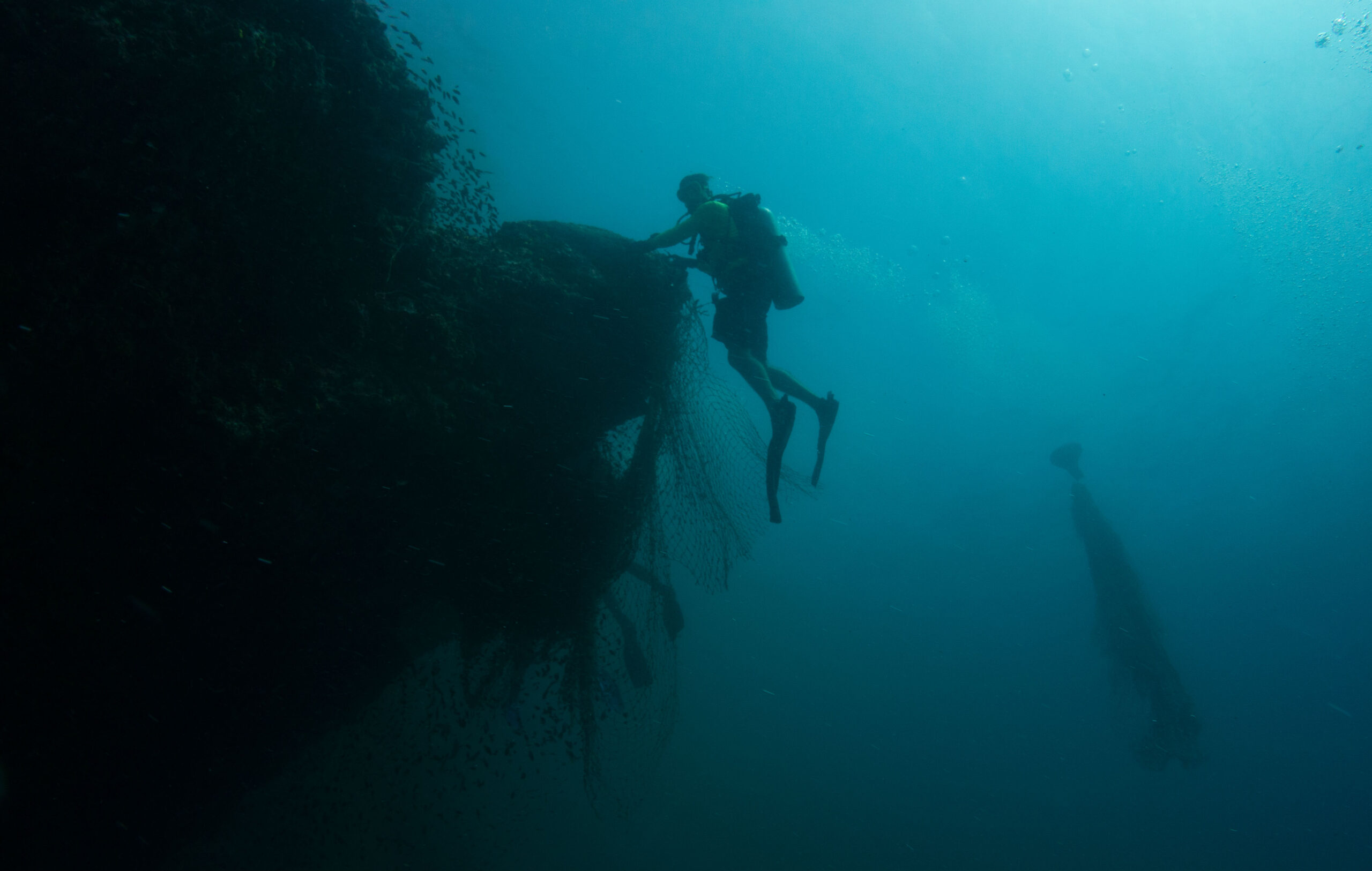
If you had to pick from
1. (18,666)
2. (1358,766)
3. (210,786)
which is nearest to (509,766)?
(210,786)

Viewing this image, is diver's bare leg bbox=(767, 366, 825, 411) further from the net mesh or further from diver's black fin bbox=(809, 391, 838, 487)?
the net mesh

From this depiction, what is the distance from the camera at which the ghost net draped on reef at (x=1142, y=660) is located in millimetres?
14320

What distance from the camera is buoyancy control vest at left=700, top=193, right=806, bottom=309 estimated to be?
4938mm

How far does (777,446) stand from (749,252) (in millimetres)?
1952

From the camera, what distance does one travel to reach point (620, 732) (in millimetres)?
4688

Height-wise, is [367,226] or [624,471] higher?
[367,226]

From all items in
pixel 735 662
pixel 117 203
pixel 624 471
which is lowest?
pixel 117 203

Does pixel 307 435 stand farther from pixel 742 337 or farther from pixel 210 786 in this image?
pixel 742 337

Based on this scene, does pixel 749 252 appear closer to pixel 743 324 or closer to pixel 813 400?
pixel 743 324

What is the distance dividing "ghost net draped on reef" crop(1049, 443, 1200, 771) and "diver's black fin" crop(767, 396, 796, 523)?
53.3 feet

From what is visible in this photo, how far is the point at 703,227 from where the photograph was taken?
15.8 feet

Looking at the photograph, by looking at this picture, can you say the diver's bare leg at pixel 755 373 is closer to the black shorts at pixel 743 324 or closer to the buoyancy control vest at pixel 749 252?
the black shorts at pixel 743 324

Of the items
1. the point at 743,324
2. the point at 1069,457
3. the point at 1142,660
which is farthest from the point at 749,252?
the point at 1069,457

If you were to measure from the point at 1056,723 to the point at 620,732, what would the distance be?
51532 mm
